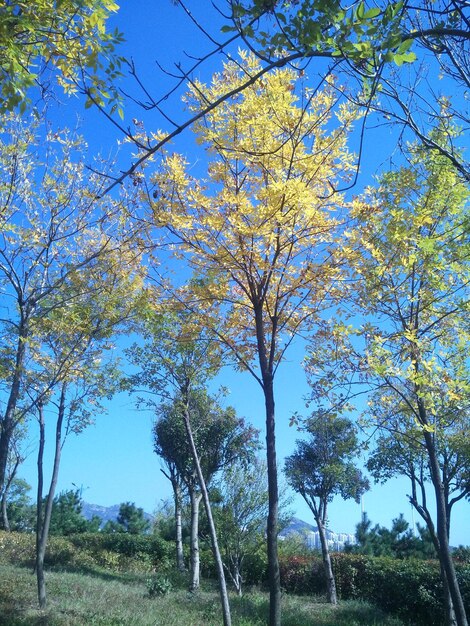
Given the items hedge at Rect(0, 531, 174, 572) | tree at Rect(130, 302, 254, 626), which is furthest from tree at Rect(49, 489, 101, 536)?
tree at Rect(130, 302, 254, 626)

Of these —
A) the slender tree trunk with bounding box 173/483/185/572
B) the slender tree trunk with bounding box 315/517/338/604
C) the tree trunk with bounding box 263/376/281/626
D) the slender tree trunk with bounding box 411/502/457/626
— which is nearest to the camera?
the tree trunk with bounding box 263/376/281/626

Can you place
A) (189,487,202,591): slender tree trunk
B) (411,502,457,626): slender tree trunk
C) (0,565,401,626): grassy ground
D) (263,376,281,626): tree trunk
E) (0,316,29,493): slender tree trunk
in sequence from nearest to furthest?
(263,376,281,626): tree trunk → (0,316,29,493): slender tree trunk → (0,565,401,626): grassy ground → (411,502,457,626): slender tree trunk → (189,487,202,591): slender tree trunk

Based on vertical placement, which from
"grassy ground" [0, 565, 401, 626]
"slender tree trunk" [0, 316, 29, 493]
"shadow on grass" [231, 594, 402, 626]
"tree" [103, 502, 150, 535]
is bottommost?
"shadow on grass" [231, 594, 402, 626]

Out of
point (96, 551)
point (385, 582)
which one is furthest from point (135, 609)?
point (96, 551)

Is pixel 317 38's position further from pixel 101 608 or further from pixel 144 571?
pixel 144 571

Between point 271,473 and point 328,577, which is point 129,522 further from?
point 271,473

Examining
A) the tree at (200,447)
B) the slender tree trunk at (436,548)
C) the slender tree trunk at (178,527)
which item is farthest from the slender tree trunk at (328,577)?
the slender tree trunk at (178,527)

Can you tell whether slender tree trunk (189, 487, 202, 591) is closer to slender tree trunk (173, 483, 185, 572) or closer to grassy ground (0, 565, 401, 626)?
grassy ground (0, 565, 401, 626)

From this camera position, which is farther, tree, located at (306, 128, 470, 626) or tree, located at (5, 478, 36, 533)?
tree, located at (5, 478, 36, 533)

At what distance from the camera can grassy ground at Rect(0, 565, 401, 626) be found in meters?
8.62

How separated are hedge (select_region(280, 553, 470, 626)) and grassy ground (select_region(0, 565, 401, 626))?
3.63ft

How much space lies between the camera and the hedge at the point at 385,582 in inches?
551

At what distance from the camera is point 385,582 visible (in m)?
15.8

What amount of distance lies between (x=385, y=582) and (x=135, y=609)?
8773mm
